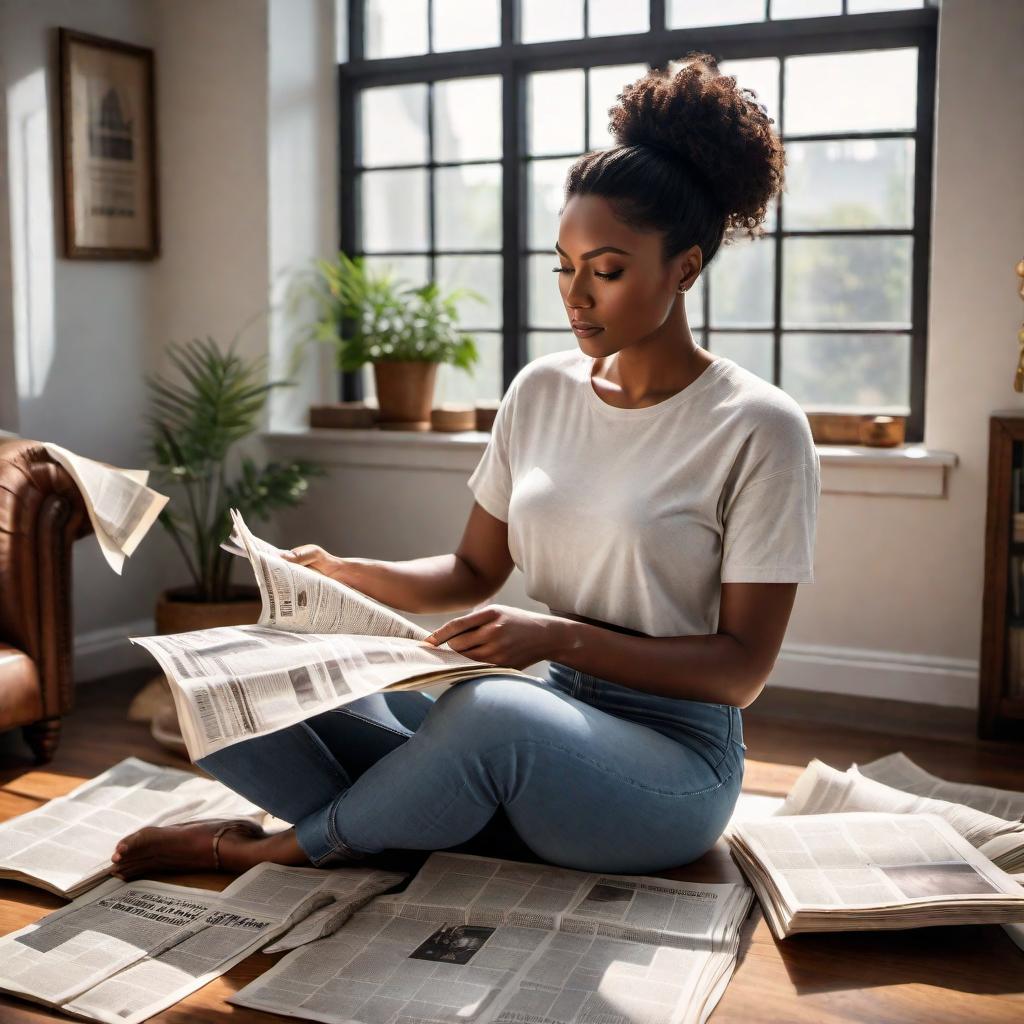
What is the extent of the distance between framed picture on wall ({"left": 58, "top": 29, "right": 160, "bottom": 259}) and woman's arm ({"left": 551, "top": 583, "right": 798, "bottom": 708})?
2.61m

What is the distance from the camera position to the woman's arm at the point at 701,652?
1964mm

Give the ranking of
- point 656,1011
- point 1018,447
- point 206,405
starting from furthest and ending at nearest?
point 206,405 → point 1018,447 → point 656,1011

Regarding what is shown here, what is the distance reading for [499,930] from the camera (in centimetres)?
200

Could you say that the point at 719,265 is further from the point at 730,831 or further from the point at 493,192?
the point at 730,831

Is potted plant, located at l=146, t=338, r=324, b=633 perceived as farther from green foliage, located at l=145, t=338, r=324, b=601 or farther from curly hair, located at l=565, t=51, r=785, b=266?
curly hair, located at l=565, t=51, r=785, b=266

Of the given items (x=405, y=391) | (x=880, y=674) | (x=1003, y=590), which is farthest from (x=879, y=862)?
(x=405, y=391)

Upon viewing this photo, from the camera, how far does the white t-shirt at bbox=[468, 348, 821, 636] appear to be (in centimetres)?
199

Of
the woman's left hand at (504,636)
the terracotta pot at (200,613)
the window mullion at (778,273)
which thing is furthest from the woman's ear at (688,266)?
the terracotta pot at (200,613)

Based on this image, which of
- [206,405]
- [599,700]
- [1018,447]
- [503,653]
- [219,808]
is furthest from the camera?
[206,405]

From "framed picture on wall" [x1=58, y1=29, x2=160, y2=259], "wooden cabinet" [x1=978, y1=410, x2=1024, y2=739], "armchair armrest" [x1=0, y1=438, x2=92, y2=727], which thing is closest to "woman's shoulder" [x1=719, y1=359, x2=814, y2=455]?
"wooden cabinet" [x1=978, y1=410, x2=1024, y2=739]

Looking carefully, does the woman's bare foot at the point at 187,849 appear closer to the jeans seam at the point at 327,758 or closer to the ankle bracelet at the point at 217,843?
the ankle bracelet at the point at 217,843

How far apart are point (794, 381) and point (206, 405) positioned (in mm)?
1750

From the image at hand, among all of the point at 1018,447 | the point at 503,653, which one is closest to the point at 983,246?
the point at 1018,447

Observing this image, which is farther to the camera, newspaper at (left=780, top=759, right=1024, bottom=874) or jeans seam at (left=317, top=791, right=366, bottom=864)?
newspaper at (left=780, top=759, right=1024, bottom=874)
